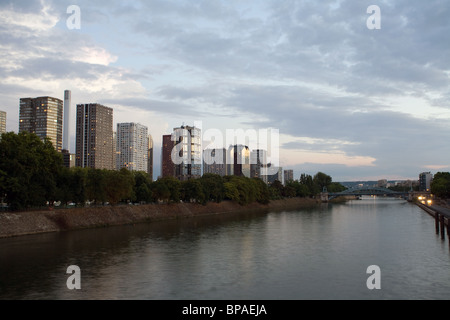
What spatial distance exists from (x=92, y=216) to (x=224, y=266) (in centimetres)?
3835

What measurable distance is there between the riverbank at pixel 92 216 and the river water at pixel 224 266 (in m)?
2.93

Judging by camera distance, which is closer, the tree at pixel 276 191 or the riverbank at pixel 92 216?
the riverbank at pixel 92 216

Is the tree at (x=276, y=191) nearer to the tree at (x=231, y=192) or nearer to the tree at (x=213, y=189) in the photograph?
the tree at (x=231, y=192)

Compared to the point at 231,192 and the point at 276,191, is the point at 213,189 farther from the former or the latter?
the point at 276,191

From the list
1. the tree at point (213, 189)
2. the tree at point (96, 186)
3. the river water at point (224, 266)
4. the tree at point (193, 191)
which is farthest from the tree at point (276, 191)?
the river water at point (224, 266)

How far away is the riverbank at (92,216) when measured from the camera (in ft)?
165

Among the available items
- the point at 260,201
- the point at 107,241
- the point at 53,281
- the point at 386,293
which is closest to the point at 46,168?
the point at 107,241

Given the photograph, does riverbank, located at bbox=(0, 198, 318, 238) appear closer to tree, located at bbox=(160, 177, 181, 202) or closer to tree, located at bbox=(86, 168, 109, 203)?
tree, located at bbox=(160, 177, 181, 202)

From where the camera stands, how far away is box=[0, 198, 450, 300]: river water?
23.8 metres

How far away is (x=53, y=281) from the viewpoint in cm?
2652

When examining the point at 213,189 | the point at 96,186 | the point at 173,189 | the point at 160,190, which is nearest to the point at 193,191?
the point at 173,189

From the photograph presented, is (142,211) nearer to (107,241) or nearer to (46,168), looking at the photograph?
(46,168)

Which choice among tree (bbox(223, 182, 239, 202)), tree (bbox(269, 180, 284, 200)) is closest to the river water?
tree (bbox(223, 182, 239, 202))
